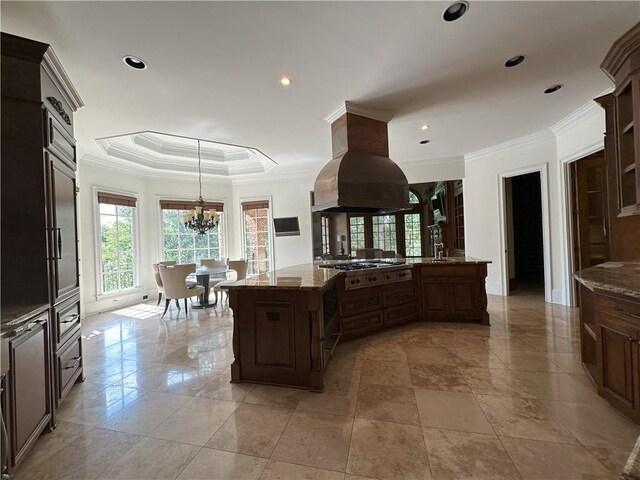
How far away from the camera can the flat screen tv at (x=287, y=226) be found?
269 inches

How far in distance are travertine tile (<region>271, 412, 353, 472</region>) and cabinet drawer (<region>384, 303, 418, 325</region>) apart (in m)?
1.80

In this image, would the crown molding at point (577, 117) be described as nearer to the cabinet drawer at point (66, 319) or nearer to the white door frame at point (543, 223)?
the white door frame at point (543, 223)

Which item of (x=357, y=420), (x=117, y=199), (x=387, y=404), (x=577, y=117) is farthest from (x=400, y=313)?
(x=117, y=199)

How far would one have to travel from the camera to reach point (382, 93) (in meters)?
3.16

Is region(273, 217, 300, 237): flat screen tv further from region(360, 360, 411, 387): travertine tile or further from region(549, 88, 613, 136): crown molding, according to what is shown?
region(549, 88, 613, 136): crown molding

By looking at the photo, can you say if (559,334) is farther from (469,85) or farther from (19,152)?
(19,152)

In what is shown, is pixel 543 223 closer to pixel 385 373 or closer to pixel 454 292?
pixel 454 292

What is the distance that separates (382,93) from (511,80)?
4.57ft

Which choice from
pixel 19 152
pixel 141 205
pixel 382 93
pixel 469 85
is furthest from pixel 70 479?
pixel 141 205

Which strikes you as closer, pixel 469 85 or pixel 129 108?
pixel 469 85

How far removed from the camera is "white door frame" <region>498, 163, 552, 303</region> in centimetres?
470

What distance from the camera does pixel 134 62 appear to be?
2449 millimetres

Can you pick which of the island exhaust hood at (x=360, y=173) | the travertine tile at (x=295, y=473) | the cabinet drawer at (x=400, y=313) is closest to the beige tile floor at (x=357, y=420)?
the travertine tile at (x=295, y=473)

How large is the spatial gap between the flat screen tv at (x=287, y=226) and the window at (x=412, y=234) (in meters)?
3.77
